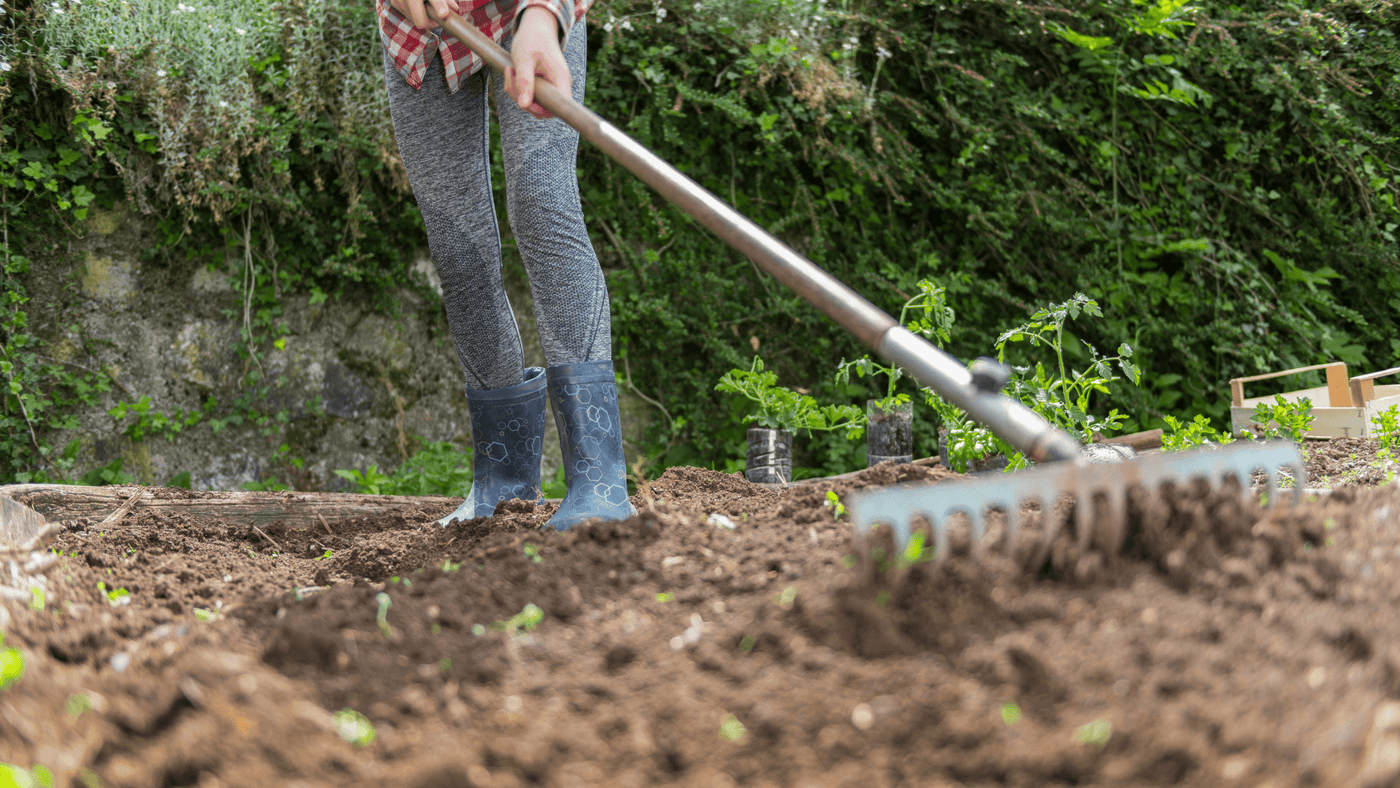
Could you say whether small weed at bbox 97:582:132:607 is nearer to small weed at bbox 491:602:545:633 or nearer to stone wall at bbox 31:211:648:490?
small weed at bbox 491:602:545:633

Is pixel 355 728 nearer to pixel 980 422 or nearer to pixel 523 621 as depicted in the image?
pixel 523 621

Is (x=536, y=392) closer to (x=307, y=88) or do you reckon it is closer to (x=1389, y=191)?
(x=307, y=88)

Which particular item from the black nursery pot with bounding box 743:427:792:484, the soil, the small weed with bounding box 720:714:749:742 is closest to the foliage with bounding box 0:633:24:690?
the soil

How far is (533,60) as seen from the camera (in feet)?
5.41

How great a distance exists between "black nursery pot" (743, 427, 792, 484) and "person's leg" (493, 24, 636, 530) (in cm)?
97

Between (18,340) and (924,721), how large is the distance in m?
3.70

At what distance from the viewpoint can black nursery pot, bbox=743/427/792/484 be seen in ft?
8.68

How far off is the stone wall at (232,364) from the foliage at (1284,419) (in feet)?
8.60

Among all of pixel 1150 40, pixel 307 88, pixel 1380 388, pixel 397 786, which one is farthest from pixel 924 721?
pixel 1150 40

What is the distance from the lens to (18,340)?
10.2 ft

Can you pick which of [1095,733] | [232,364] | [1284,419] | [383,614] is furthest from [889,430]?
[232,364]

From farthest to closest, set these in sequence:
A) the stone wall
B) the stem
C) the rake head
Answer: the stem
the stone wall
the rake head

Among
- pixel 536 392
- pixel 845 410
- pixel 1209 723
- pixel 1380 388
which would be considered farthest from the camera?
pixel 1380 388

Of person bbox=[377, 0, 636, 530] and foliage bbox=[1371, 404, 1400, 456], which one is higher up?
person bbox=[377, 0, 636, 530]
